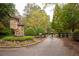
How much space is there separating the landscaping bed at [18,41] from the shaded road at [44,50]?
0.15ft

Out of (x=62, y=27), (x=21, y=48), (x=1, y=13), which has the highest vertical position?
(x=1, y=13)

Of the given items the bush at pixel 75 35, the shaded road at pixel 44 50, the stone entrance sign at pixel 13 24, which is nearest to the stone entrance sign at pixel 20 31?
the stone entrance sign at pixel 13 24

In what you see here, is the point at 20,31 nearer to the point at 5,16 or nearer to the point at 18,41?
the point at 18,41

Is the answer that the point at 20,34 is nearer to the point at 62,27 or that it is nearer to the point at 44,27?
the point at 44,27

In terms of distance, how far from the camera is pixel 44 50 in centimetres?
269

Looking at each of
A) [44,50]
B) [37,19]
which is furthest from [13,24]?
[44,50]

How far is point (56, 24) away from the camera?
272 centimetres

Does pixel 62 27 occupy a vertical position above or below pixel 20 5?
below

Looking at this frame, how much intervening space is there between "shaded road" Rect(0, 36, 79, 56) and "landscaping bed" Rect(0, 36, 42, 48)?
45 mm

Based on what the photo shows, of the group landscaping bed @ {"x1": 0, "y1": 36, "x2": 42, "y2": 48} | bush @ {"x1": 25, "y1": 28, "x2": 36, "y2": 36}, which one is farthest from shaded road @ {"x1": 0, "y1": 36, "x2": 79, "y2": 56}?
bush @ {"x1": 25, "y1": 28, "x2": 36, "y2": 36}

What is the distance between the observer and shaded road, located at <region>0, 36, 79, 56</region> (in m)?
2.67

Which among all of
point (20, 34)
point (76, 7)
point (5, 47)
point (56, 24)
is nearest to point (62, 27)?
point (56, 24)

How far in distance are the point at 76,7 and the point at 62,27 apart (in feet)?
0.89

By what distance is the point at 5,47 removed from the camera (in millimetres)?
2688
